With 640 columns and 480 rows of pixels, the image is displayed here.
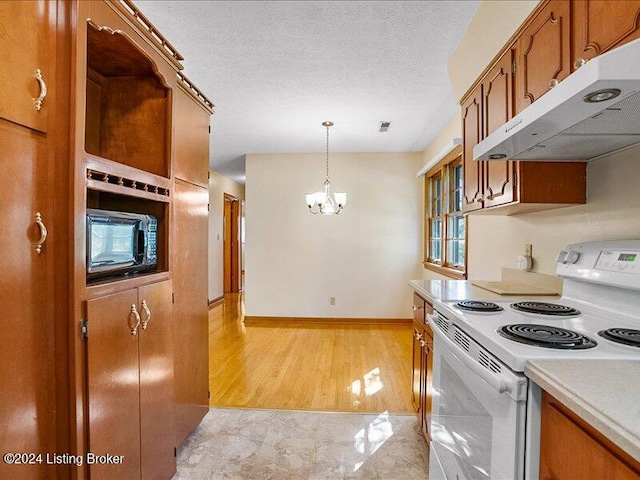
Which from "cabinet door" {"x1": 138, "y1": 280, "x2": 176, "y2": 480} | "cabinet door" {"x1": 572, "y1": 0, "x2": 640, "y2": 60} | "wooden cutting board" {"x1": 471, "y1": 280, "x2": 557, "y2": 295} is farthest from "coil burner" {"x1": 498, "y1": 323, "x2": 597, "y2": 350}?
"cabinet door" {"x1": 138, "y1": 280, "x2": 176, "y2": 480}

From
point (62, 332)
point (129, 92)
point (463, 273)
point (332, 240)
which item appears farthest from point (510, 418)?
point (332, 240)

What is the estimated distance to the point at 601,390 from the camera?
2.18 ft

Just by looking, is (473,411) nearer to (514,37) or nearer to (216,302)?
(514,37)

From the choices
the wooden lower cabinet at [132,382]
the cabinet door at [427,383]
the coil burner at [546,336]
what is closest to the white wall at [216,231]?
the wooden lower cabinet at [132,382]

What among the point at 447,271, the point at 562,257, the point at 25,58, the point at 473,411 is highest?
the point at 25,58

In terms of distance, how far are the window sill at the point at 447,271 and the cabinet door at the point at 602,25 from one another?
7.58 ft

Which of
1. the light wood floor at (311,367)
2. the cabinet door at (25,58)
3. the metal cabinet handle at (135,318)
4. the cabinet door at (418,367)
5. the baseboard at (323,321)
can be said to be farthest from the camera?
the baseboard at (323,321)

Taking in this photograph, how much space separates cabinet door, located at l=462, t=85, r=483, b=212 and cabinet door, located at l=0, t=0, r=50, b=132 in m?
2.08

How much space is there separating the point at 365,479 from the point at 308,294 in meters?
3.23

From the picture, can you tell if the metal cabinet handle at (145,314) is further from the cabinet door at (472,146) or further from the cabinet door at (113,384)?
the cabinet door at (472,146)

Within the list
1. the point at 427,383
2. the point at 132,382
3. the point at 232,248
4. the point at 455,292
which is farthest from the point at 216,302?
the point at 455,292

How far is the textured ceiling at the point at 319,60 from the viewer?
6.22ft

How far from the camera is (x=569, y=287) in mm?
1497

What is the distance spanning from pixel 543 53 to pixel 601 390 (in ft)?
4.46
